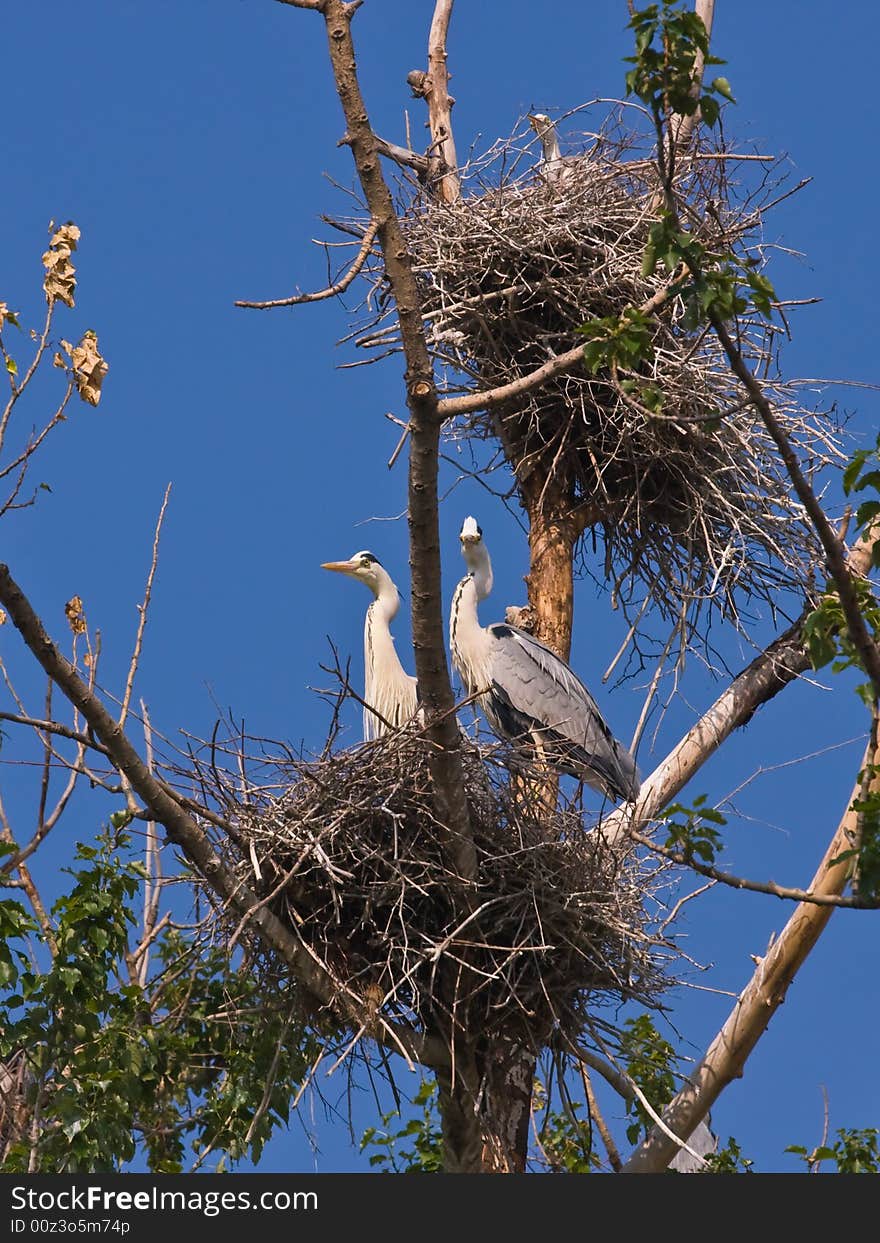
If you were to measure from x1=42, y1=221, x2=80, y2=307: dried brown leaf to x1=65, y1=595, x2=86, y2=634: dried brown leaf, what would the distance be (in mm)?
1445

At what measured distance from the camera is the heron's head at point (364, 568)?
720cm

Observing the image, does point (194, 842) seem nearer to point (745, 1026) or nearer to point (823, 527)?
point (745, 1026)

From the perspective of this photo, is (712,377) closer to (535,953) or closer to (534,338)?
(534,338)

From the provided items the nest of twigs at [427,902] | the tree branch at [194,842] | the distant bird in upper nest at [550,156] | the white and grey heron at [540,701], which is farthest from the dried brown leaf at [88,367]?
the distant bird in upper nest at [550,156]

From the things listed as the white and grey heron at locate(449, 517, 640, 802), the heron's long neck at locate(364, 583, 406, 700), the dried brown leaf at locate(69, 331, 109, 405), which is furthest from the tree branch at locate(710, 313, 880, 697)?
the heron's long neck at locate(364, 583, 406, 700)

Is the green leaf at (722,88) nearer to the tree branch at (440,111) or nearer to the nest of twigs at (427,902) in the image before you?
the nest of twigs at (427,902)

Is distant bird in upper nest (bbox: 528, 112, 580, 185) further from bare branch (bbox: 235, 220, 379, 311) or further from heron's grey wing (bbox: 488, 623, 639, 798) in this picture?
bare branch (bbox: 235, 220, 379, 311)

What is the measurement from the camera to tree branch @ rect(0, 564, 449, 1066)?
4.09 metres

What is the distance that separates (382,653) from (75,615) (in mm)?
1509

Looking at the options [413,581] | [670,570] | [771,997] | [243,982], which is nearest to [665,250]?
[413,581]

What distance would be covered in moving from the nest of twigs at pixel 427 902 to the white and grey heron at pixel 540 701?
4.14 ft

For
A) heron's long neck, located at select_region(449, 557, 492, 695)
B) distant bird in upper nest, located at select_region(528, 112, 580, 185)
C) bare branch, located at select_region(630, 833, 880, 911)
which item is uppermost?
distant bird in upper nest, located at select_region(528, 112, 580, 185)

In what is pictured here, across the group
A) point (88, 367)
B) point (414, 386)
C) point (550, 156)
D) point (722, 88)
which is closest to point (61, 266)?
point (88, 367)

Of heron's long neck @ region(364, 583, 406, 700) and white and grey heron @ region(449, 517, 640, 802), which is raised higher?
heron's long neck @ region(364, 583, 406, 700)
